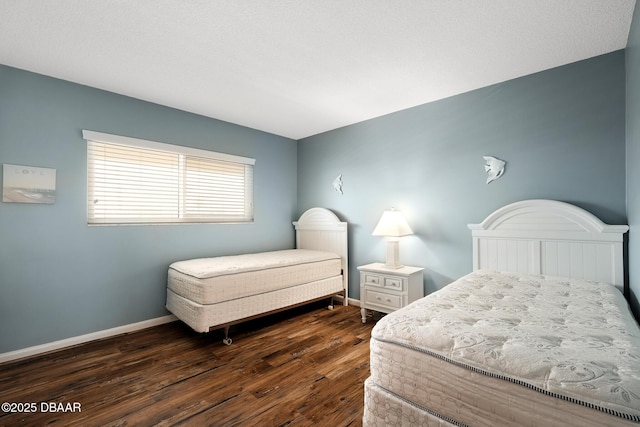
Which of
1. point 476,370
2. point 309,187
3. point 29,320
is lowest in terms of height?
point 29,320

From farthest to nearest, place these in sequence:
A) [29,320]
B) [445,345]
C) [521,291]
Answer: [29,320] < [521,291] < [445,345]

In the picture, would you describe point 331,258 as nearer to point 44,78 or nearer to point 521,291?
point 521,291

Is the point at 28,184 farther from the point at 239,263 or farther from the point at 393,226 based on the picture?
the point at 393,226

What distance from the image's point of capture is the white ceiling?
176cm

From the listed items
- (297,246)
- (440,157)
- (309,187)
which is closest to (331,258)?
(297,246)

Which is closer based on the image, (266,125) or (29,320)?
(29,320)

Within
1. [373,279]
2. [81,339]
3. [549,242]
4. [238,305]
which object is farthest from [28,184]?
[549,242]

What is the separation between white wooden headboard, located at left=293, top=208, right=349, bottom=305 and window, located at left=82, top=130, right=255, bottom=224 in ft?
2.69

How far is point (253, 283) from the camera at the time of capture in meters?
2.87

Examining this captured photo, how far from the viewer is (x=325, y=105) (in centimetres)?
325

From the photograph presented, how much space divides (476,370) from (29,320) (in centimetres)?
327

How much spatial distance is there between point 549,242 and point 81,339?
4.13m

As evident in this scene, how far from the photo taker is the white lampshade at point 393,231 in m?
3.11

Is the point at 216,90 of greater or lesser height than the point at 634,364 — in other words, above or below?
above
